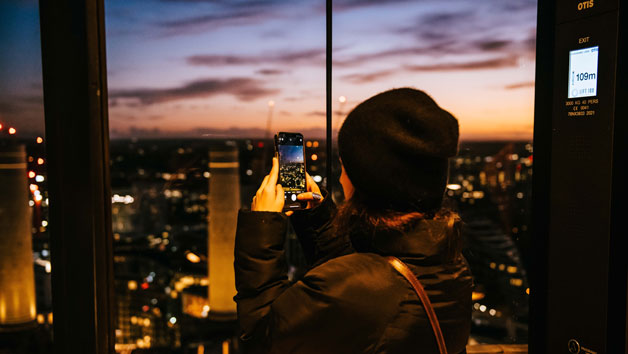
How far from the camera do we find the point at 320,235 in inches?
47.4

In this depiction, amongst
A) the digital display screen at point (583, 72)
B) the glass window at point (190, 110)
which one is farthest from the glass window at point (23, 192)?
the digital display screen at point (583, 72)

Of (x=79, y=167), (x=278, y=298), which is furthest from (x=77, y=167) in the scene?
(x=278, y=298)

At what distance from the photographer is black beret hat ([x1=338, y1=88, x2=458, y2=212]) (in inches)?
33.0

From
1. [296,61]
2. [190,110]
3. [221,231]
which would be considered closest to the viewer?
[296,61]

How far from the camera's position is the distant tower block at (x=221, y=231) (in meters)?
2.42

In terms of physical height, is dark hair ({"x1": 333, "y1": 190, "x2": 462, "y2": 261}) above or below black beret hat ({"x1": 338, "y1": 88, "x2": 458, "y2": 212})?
below

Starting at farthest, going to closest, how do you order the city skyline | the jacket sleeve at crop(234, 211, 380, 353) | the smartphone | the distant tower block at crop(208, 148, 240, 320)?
the distant tower block at crop(208, 148, 240, 320), the city skyline, the smartphone, the jacket sleeve at crop(234, 211, 380, 353)

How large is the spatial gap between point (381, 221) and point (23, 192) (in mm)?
1557

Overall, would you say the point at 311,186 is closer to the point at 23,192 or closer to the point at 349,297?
the point at 349,297

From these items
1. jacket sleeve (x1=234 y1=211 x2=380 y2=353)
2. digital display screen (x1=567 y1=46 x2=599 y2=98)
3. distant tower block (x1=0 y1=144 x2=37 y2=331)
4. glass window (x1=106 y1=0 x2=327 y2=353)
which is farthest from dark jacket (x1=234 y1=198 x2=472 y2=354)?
distant tower block (x1=0 y1=144 x2=37 y2=331)

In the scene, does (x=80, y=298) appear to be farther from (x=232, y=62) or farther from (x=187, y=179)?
(x=232, y=62)

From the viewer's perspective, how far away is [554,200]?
1746 millimetres

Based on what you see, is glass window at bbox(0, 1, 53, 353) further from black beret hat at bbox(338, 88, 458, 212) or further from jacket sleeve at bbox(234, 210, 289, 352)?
black beret hat at bbox(338, 88, 458, 212)

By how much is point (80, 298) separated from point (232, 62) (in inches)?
47.8
